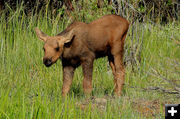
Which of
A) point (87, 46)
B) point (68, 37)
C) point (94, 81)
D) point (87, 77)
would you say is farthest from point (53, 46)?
point (94, 81)

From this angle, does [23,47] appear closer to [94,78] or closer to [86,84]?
[94,78]

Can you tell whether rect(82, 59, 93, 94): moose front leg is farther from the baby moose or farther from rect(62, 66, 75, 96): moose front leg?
rect(62, 66, 75, 96): moose front leg

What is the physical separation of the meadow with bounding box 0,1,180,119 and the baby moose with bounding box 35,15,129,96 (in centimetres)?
30

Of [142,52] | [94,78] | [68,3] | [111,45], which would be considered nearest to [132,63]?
[142,52]

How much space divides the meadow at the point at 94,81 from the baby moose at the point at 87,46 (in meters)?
0.30

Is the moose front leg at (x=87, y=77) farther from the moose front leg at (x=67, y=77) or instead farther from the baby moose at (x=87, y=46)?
the moose front leg at (x=67, y=77)

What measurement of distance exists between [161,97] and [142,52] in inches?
96.5

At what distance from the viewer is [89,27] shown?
6.33 metres

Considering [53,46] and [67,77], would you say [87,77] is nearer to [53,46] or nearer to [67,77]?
[67,77]

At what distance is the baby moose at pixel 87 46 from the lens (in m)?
5.66

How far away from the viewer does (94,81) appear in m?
7.11

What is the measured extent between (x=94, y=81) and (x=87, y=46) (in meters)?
1.20

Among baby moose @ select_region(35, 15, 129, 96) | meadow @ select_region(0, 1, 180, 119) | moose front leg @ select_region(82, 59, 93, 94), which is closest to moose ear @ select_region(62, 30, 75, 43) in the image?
baby moose @ select_region(35, 15, 129, 96)

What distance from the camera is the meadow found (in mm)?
4652
